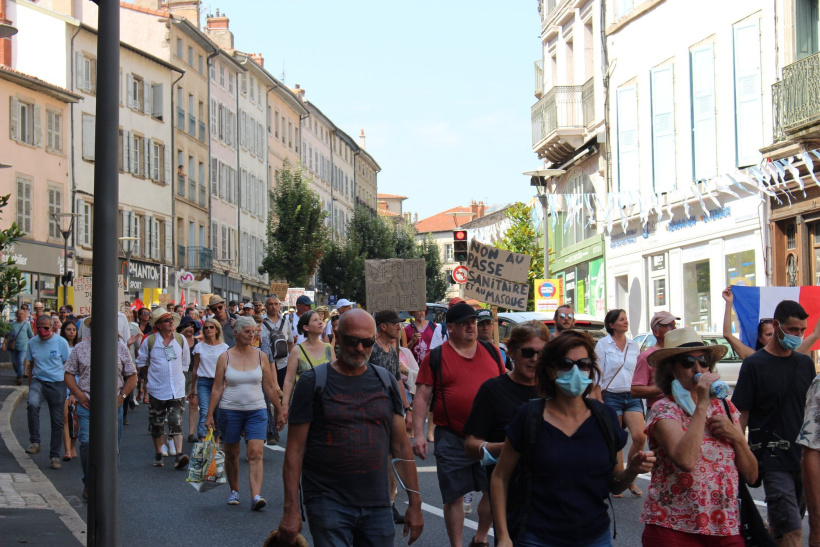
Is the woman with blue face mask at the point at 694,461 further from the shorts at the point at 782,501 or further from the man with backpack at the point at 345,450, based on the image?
the shorts at the point at 782,501

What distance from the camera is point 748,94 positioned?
2539 cm

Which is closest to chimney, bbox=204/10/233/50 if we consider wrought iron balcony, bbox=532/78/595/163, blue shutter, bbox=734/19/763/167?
wrought iron balcony, bbox=532/78/595/163

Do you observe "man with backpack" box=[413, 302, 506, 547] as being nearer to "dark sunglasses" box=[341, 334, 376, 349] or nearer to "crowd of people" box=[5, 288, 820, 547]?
"crowd of people" box=[5, 288, 820, 547]

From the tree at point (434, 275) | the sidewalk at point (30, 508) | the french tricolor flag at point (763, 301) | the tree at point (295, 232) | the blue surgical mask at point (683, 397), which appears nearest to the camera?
the blue surgical mask at point (683, 397)

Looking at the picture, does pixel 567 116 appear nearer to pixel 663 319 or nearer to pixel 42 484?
pixel 42 484

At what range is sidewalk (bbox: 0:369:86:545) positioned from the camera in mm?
9008

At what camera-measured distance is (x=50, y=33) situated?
149 feet

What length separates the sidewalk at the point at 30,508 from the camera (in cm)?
901

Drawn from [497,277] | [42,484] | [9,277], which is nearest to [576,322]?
[497,277]

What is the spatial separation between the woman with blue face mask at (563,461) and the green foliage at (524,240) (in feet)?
123

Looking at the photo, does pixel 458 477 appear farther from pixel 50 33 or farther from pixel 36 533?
pixel 50 33

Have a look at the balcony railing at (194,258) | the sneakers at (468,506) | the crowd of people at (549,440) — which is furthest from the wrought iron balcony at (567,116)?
the crowd of people at (549,440)

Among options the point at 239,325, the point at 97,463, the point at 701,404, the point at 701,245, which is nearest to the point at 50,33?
the point at 701,245

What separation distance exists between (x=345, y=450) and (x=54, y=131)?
41.2 m
